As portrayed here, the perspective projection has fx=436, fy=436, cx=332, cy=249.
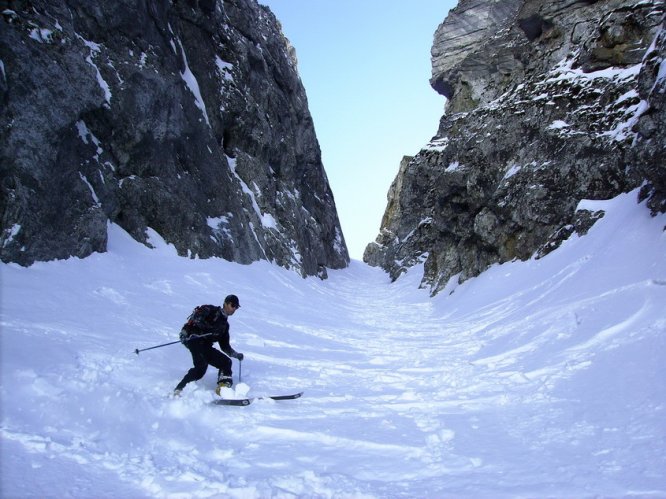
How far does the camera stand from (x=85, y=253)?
12.5m

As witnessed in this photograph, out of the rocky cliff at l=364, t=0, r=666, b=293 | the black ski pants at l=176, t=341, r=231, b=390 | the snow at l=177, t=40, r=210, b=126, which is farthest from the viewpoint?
the snow at l=177, t=40, r=210, b=126

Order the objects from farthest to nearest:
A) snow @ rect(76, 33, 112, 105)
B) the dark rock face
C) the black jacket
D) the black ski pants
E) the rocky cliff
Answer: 1. snow @ rect(76, 33, 112, 105)
2. the rocky cliff
3. the dark rock face
4. the black jacket
5. the black ski pants

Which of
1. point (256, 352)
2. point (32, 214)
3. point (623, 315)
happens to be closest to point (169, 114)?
point (32, 214)

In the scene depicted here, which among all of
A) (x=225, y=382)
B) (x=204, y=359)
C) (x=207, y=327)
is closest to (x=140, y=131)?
(x=207, y=327)

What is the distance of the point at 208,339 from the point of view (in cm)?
655

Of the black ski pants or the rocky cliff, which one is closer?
the black ski pants

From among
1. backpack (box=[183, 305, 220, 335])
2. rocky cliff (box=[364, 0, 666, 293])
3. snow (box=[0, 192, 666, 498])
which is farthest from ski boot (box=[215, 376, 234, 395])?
rocky cliff (box=[364, 0, 666, 293])

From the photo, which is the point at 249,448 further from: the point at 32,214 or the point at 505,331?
the point at 32,214

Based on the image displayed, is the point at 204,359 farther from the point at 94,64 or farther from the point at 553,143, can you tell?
the point at 553,143

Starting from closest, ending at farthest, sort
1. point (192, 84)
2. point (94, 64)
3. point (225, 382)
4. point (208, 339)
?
point (225, 382), point (208, 339), point (94, 64), point (192, 84)

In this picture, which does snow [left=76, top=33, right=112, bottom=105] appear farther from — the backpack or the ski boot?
the ski boot

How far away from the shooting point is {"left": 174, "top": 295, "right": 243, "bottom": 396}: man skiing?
6.30m

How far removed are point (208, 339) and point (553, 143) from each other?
56.9 feet

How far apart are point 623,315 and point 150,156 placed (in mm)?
17019
